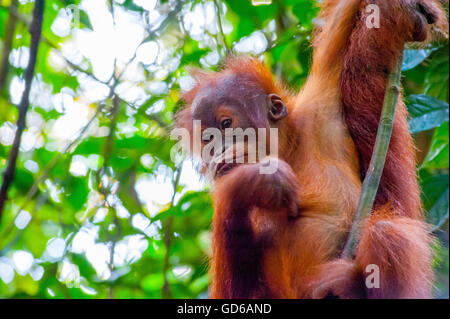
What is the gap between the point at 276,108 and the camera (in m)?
3.42

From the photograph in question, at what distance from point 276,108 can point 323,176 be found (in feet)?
1.78

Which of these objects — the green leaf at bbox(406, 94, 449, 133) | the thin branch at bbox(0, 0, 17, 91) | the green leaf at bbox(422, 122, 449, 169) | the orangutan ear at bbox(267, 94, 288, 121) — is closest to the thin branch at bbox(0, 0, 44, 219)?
the thin branch at bbox(0, 0, 17, 91)

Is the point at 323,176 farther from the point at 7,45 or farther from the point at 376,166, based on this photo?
the point at 7,45

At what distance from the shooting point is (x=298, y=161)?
324cm

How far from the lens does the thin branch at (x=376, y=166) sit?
8.52 ft

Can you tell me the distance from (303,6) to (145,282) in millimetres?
2406

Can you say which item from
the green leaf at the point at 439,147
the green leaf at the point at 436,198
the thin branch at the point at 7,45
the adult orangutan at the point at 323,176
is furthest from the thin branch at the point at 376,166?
the thin branch at the point at 7,45

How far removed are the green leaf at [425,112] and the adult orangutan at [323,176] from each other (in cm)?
36

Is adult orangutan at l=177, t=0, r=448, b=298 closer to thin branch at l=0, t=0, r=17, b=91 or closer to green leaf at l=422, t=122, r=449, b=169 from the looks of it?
green leaf at l=422, t=122, r=449, b=169

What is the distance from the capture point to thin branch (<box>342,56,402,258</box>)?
2596 mm

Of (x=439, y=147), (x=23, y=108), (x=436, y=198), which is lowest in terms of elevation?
(x=436, y=198)

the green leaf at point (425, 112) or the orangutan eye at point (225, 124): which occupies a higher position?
the green leaf at point (425, 112)

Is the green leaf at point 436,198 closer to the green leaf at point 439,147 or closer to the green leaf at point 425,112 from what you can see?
the green leaf at point 439,147

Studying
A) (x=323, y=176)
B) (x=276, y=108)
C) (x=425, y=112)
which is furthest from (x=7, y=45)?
(x=425, y=112)
